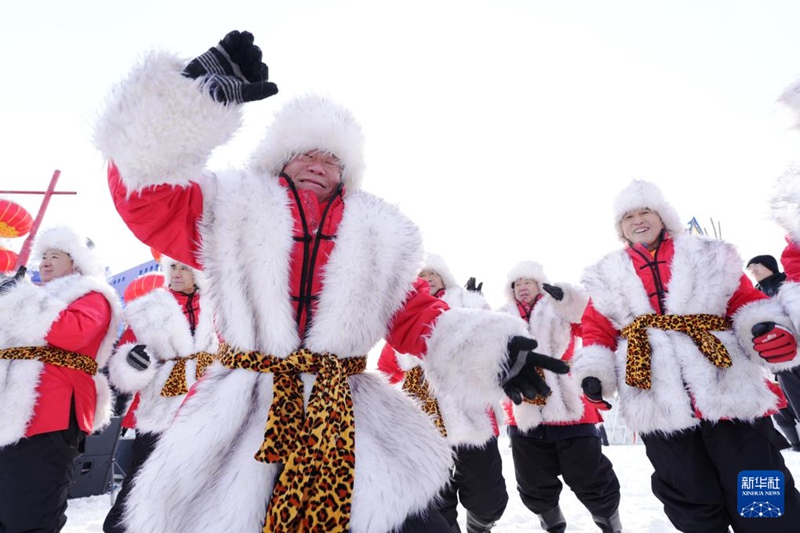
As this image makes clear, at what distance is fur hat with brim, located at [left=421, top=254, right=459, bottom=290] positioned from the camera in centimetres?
473

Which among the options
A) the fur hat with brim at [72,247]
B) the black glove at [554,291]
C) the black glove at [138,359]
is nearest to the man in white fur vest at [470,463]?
the black glove at [554,291]

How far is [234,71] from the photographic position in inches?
59.2

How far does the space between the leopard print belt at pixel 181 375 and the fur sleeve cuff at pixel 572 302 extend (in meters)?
2.78

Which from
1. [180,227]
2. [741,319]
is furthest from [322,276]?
[741,319]

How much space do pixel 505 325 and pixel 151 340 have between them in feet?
10.9

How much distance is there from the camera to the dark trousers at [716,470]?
89.7 inches

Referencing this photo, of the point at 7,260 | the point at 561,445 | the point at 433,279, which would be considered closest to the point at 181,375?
the point at 433,279

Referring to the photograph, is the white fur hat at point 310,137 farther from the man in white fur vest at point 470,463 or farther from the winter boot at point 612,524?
the winter boot at point 612,524

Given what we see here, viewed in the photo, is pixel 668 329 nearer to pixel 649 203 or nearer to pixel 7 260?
pixel 649 203

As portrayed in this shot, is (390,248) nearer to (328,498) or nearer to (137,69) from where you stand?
(328,498)

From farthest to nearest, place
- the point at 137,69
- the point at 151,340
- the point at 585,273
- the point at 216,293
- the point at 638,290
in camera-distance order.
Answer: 1. the point at 151,340
2. the point at 585,273
3. the point at 638,290
4. the point at 216,293
5. the point at 137,69

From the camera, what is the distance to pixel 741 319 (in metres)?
2.53

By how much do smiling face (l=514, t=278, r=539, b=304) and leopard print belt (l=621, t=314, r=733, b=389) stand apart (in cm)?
209

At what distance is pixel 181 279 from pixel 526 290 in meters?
3.15
